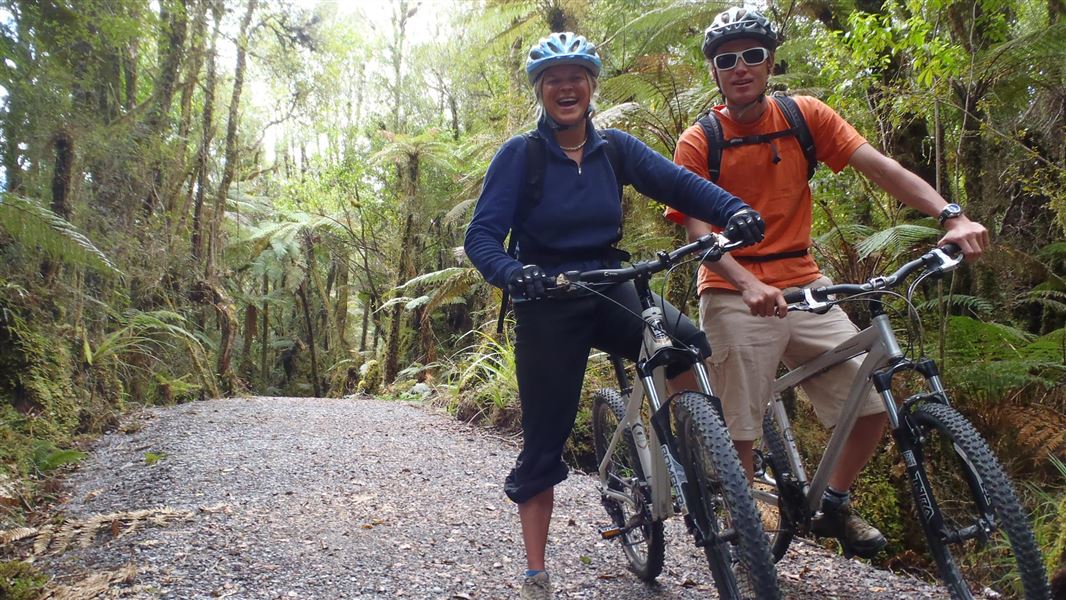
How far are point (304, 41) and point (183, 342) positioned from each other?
225 inches

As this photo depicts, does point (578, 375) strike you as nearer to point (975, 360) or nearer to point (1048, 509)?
point (1048, 509)

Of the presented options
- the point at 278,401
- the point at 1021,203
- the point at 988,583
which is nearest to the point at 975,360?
the point at 988,583

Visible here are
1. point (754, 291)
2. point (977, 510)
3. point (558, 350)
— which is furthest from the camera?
point (558, 350)

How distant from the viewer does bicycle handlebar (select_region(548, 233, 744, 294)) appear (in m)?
2.43

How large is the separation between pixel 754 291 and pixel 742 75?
3.25ft

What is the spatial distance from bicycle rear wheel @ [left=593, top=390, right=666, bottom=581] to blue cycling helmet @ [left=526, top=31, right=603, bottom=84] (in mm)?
1568

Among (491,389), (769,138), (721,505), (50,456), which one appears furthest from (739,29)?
(50,456)

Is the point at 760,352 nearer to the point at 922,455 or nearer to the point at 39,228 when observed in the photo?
the point at 922,455

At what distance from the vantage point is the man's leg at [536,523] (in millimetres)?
3033

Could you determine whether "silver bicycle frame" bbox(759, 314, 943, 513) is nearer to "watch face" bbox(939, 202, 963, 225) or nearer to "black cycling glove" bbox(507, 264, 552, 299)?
"watch face" bbox(939, 202, 963, 225)

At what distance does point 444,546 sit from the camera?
4.15 metres

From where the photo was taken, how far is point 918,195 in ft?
8.87

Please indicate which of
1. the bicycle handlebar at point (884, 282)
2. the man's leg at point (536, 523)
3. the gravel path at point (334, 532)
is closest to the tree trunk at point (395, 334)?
the gravel path at point (334, 532)

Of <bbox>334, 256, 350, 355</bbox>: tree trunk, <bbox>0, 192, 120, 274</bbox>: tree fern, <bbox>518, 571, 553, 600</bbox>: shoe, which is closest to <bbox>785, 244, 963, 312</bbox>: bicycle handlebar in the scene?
<bbox>518, 571, 553, 600</bbox>: shoe
